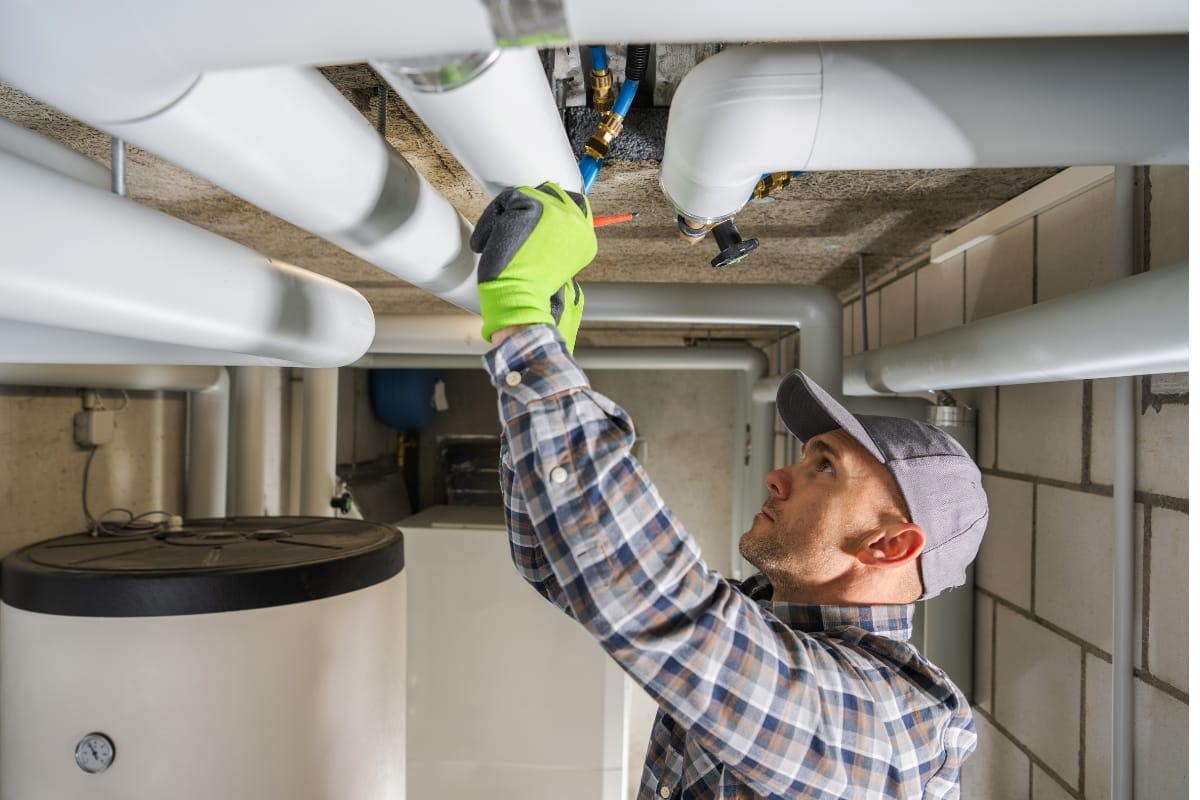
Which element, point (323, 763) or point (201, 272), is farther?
point (323, 763)

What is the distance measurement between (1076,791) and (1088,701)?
0.51 feet

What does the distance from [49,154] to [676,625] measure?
3.27ft

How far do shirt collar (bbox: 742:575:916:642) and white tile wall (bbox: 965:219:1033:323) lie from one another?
28.9 inches

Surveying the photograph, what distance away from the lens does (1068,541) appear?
1.24 meters

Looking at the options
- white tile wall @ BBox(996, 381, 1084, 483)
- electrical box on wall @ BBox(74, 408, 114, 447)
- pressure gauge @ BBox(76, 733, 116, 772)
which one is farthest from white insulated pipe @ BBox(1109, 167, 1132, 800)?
electrical box on wall @ BBox(74, 408, 114, 447)

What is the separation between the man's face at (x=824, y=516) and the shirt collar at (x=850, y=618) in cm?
2

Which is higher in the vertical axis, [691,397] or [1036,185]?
[1036,185]

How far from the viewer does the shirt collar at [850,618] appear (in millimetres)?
942

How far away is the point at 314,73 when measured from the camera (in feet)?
1.87

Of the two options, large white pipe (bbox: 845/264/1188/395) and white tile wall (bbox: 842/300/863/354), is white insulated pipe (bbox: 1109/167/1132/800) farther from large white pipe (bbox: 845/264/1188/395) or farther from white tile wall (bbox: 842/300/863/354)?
white tile wall (bbox: 842/300/863/354)

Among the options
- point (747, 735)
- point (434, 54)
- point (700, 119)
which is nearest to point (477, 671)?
point (747, 735)

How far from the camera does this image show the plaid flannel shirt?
657mm

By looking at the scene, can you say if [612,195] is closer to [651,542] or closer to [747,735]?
[651,542]

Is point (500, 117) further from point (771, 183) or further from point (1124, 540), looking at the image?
point (1124, 540)
